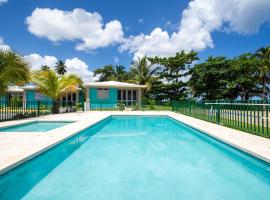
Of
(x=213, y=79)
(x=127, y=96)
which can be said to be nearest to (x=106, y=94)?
(x=127, y=96)

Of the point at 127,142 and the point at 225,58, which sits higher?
the point at 225,58

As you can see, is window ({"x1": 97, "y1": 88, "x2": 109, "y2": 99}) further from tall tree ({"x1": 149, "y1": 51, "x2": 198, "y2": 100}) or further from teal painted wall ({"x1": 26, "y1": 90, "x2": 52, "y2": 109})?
tall tree ({"x1": 149, "y1": 51, "x2": 198, "y2": 100})

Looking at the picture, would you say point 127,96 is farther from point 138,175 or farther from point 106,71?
point 106,71

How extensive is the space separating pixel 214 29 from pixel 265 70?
493 inches

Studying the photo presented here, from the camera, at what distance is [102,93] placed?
939 inches

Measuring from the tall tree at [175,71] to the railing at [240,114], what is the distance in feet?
48.6

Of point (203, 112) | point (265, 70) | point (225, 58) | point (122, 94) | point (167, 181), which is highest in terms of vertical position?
point (225, 58)

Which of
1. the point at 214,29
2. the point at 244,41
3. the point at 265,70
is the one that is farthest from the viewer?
the point at 265,70

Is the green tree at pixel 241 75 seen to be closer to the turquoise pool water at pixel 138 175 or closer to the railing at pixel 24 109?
the railing at pixel 24 109

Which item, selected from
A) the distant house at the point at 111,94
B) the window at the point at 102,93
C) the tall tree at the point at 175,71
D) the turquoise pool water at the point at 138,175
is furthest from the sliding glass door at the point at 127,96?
the turquoise pool water at the point at 138,175

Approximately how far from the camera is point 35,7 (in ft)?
49.8

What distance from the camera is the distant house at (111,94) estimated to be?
23.0 metres

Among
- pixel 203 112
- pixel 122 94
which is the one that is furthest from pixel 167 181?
pixel 122 94

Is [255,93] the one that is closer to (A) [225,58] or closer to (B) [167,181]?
(A) [225,58]
